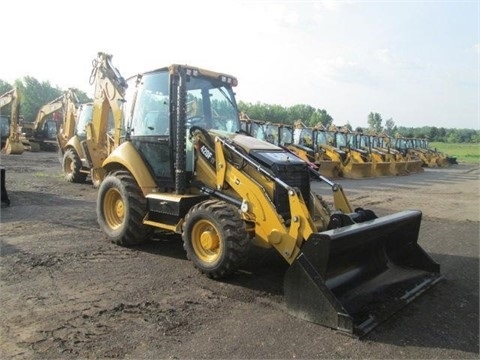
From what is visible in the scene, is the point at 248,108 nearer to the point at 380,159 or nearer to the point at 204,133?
the point at 380,159

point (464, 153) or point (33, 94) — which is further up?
point (33, 94)

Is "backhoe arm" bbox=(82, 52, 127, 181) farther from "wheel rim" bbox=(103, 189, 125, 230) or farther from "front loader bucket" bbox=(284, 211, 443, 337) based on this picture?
"front loader bucket" bbox=(284, 211, 443, 337)

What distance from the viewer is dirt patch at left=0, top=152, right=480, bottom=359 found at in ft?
12.2

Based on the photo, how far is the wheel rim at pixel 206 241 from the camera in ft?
17.3

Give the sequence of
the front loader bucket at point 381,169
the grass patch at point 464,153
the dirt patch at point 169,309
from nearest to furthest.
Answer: the dirt patch at point 169,309 → the front loader bucket at point 381,169 → the grass patch at point 464,153

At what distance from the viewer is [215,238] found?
5.25 m

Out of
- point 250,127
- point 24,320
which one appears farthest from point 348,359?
point 250,127

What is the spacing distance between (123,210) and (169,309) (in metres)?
2.60

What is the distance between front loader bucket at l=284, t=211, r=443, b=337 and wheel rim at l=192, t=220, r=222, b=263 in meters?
1.18

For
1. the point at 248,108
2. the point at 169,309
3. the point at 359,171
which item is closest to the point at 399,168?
the point at 359,171

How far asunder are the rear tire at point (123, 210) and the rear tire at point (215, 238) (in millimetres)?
1235

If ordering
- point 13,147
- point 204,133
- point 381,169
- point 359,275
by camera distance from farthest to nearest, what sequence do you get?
point 13,147 → point 381,169 → point 204,133 → point 359,275

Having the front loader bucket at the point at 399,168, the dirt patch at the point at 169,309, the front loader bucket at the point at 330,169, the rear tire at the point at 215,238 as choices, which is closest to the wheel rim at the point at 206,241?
the rear tire at the point at 215,238

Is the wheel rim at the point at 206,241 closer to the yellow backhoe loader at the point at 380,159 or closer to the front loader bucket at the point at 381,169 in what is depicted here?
the front loader bucket at the point at 381,169
